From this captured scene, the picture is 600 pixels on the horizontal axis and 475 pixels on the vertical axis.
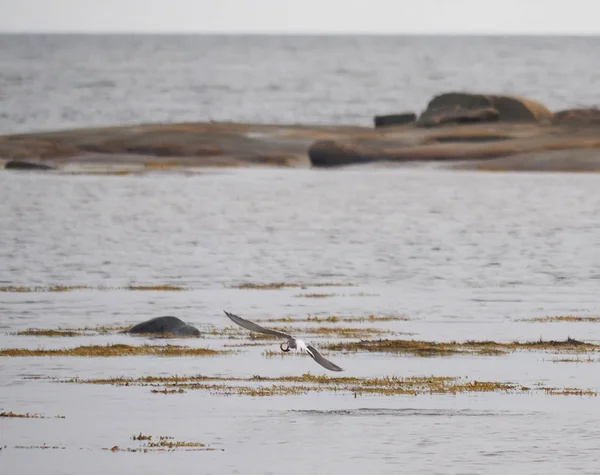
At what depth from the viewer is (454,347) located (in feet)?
82.0

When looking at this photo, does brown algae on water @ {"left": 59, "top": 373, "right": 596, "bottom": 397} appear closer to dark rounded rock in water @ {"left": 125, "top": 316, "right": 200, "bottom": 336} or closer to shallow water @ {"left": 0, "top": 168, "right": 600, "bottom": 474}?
shallow water @ {"left": 0, "top": 168, "right": 600, "bottom": 474}

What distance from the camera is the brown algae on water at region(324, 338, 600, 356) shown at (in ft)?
80.8

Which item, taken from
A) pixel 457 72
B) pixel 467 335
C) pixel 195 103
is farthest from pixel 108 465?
pixel 457 72

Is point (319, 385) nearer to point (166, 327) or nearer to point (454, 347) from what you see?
point (454, 347)

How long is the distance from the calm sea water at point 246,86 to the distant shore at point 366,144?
2122 cm

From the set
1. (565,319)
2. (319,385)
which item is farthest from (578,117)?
(319,385)

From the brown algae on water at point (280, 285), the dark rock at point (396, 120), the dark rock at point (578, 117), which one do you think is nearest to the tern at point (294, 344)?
the brown algae on water at point (280, 285)

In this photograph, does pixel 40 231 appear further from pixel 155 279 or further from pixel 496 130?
pixel 496 130

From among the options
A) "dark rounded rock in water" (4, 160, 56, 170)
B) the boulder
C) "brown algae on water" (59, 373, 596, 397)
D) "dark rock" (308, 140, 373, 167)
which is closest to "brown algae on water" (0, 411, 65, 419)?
"brown algae on water" (59, 373, 596, 397)

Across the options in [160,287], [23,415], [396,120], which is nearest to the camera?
[23,415]

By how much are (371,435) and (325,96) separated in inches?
4470

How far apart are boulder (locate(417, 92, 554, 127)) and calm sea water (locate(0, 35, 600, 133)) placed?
26.7 metres

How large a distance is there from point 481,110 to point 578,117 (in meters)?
4.22

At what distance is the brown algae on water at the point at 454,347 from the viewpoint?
24625mm
